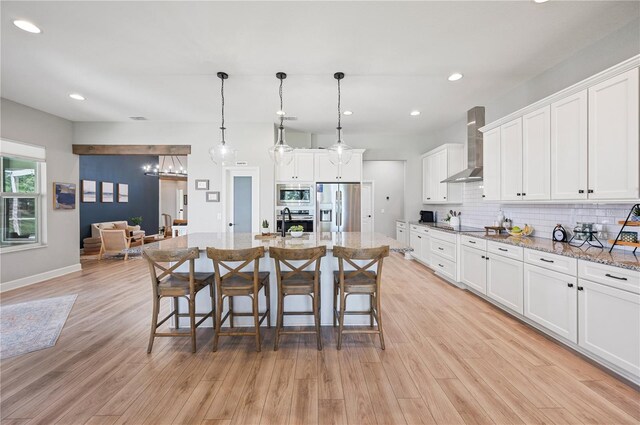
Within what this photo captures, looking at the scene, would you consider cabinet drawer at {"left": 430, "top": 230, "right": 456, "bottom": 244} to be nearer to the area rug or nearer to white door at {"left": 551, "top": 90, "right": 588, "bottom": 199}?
white door at {"left": 551, "top": 90, "right": 588, "bottom": 199}

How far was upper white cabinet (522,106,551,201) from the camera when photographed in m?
3.23

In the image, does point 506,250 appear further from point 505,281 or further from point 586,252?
point 586,252

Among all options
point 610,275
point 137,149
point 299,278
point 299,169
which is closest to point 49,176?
point 137,149

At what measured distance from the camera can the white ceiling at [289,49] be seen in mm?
2586

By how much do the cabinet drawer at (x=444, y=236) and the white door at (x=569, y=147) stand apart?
5.29 ft

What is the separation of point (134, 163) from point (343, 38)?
30.4 feet

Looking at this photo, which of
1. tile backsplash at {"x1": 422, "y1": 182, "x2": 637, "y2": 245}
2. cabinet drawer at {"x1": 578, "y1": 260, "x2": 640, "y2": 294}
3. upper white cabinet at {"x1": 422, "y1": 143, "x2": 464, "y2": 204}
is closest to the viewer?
cabinet drawer at {"x1": 578, "y1": 260, "x2": 640, "y2": 294}

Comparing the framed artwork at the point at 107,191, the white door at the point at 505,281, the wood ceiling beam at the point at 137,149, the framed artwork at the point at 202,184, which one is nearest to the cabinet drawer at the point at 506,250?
the white door at the point at 505,281

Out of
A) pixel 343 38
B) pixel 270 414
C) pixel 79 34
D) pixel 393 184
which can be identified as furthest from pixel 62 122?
pixel 393 184

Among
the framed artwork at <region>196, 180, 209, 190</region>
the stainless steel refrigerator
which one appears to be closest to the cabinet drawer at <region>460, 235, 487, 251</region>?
the stainless steel refrigerator

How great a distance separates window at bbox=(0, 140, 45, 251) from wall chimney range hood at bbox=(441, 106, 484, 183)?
22.9 ft

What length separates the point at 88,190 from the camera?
809 centimetres

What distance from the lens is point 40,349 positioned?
9.25 feet

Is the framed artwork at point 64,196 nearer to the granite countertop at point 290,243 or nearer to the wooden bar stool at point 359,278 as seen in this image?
the granite countertop at point 290,243
